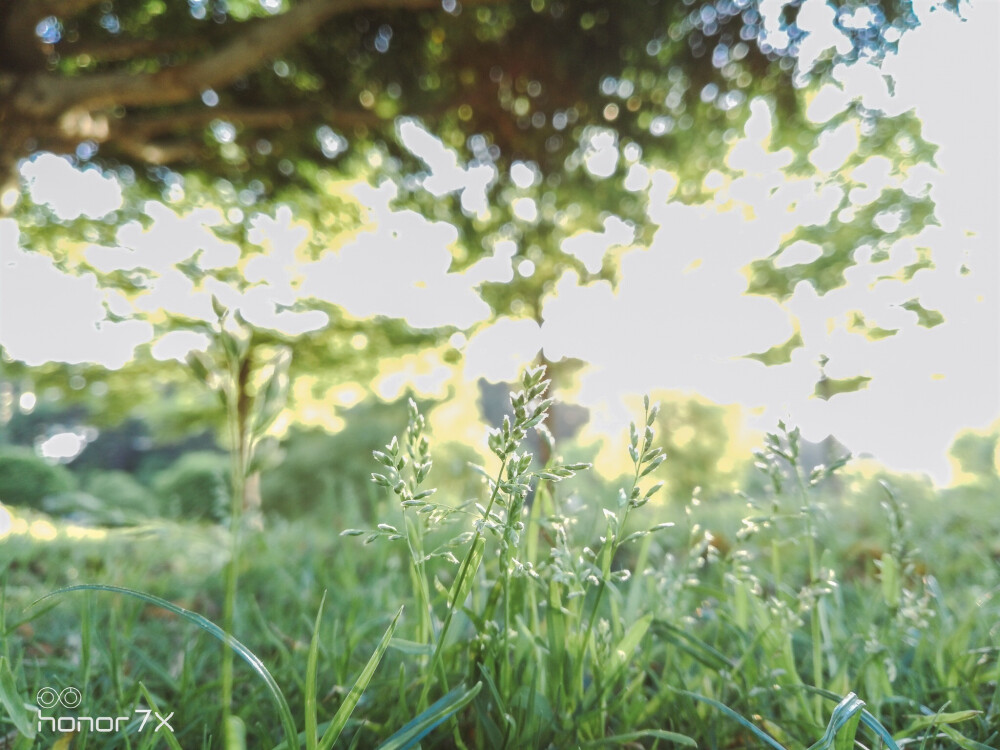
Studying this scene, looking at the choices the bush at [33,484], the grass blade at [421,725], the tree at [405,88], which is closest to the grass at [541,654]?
the grass blade at [421,725]

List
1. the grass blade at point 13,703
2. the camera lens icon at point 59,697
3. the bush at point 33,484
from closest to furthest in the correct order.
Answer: the grass blade at point 13,703, the camera lens icon at point 59,697, the bush at point 33,484

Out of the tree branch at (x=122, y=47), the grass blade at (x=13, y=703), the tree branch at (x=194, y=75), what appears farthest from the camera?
the tree branch at (x=122, y=47)

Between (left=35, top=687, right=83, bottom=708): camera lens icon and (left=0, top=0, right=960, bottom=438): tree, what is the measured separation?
366 centimetres

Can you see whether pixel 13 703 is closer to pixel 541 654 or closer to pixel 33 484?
pixel 541 654

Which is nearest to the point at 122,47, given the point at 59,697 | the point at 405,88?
the point at 405,88

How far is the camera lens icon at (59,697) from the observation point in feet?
3.12

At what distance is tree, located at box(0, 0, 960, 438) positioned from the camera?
3.71m

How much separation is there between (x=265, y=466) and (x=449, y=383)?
10.6m

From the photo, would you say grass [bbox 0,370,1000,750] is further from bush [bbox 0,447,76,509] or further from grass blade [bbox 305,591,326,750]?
bush [bbox 0,447,76,509]

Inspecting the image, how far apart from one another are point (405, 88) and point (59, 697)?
447 cm

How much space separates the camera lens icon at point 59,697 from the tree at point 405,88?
12.0ft

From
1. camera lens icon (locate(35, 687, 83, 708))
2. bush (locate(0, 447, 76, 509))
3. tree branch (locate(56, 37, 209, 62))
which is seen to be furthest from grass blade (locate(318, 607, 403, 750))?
bush (locate(0, 447, 76, 509))

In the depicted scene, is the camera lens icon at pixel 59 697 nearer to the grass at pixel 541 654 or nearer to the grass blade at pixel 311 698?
the grass at pixel 541 654

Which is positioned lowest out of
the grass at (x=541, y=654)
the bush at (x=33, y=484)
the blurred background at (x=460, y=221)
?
the bush at (x=33, y=484)
